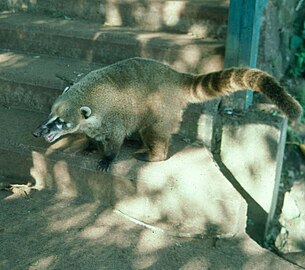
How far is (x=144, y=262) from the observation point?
2812mm

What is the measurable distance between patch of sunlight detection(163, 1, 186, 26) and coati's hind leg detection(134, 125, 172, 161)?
149cm

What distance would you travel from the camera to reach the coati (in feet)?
10.5

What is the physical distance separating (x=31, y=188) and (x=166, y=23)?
6.92 feet

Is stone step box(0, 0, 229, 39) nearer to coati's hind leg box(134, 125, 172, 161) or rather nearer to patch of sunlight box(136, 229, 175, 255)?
coati's hind leg box(134, 125, 172, 161)

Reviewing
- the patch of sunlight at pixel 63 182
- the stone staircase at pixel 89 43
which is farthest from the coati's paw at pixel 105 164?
the stone staircase at pixel 89 43

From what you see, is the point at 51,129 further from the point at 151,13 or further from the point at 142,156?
the point at 151,13

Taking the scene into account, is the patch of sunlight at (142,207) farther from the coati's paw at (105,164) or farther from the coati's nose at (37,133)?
the coati's nose at (37,133)

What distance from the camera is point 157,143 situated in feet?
10.8

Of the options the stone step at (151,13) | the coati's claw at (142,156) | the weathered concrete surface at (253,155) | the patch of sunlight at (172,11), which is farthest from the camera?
the patch of sunlight at (172,11)

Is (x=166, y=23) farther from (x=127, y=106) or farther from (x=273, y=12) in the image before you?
(x=127, y=106)

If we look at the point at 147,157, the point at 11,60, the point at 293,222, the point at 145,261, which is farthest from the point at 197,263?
the point at 11,60

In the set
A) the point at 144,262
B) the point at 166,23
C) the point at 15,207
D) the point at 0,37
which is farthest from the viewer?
the point at 0,37

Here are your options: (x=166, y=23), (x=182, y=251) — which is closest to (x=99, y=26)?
(x=166, y=23)

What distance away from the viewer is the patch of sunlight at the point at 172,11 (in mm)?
4268
